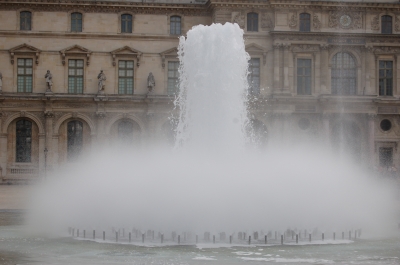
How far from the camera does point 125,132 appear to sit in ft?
197

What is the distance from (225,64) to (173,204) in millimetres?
9205

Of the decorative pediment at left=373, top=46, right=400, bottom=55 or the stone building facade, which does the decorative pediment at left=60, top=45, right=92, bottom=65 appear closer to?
the stone building facade

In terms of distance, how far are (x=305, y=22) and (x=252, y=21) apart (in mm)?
3618

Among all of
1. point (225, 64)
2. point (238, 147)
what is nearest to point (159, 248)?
point (238, 147)

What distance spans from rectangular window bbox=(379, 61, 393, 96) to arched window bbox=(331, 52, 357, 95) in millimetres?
1917

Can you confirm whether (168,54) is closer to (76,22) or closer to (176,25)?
(176,25)

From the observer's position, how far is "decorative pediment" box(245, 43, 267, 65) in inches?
2351

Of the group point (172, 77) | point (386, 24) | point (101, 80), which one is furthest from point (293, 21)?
point (101, 80)

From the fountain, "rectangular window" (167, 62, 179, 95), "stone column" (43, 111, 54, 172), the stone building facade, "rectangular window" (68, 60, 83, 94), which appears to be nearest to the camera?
the fountain

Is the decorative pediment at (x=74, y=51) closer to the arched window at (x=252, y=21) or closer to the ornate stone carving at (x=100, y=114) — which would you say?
the ornate stone carving at (x=100, y=114)

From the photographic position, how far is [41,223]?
3114 cm

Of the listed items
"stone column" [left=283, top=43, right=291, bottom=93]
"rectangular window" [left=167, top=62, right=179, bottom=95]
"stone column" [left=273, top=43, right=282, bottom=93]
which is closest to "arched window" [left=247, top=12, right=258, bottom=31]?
"stone column" [left=273, top=43, right=282, bottom=93]

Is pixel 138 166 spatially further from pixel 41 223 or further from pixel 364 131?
pixel 364 131

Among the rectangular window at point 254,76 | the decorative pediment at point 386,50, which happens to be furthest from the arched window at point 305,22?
the decorative pediment at point 386,50
